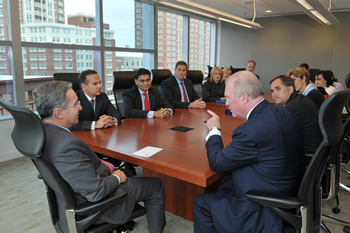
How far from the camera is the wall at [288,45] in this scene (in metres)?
8.55

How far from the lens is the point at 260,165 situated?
1547 mm

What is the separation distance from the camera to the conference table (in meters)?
1.75

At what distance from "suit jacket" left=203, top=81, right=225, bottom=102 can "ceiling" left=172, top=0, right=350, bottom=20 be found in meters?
2.57

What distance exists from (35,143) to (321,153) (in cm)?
143

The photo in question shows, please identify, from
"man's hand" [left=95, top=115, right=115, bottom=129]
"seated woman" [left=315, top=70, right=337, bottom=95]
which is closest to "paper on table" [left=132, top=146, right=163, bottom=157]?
"man's hand" [left=95, top=115, right=115, bottom=129]

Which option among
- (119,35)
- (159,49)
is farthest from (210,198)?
(159,49)

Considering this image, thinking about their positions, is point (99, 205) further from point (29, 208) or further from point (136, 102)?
point (136, 102)

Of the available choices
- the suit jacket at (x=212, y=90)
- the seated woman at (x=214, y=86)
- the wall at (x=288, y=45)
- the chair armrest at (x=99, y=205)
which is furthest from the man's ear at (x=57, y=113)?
the wall at (x=288, y=45)

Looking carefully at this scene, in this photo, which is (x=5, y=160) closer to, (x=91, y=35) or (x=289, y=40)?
(x=91, y=35)

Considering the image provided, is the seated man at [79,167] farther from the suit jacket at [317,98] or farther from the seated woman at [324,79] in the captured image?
the seated woman at [324,79]

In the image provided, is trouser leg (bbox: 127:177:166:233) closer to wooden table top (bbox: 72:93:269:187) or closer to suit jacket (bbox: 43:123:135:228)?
wooden table top (bbox: 72:93:269:187)

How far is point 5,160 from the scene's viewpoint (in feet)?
14.0

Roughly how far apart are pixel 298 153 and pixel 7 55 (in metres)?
4.47

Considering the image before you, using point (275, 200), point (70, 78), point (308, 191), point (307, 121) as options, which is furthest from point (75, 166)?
point (70, 78)
